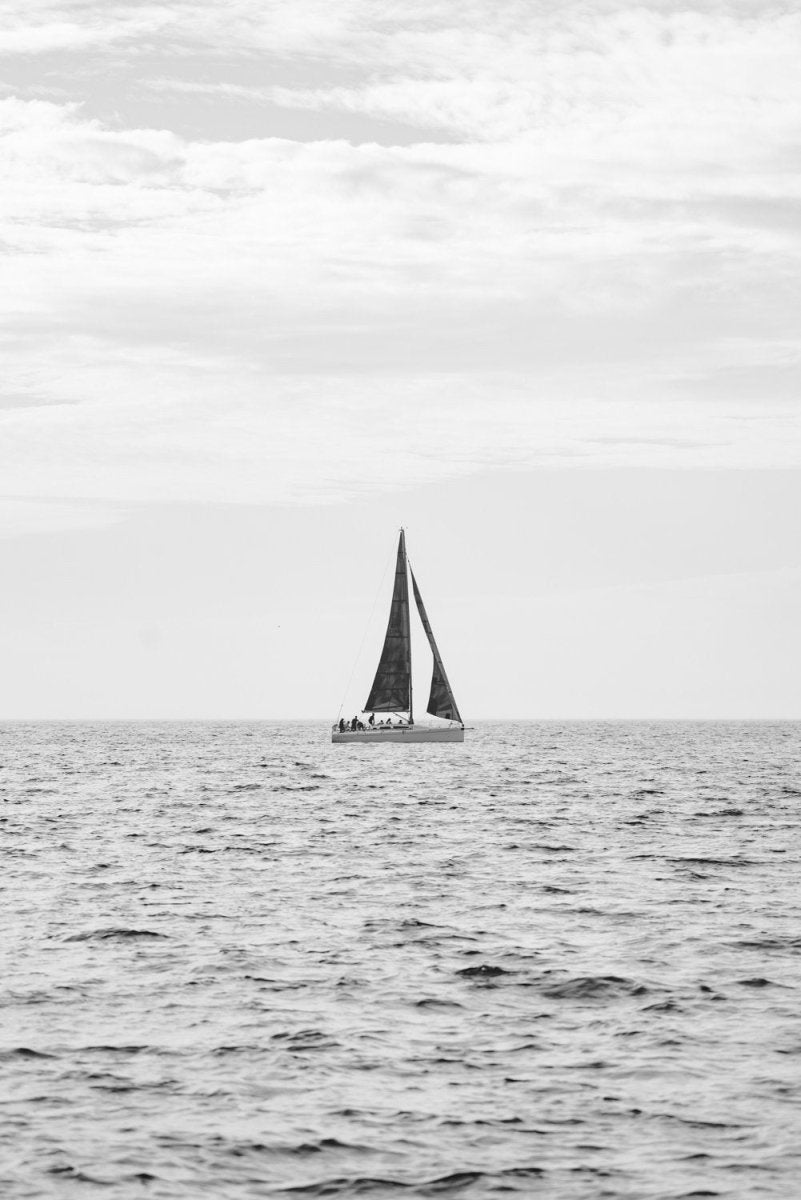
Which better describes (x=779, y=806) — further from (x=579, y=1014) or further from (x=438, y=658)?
(x=438, y=658)

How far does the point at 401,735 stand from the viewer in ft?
391

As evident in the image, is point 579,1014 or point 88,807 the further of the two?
point 88,807

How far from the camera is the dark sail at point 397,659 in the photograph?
377ft

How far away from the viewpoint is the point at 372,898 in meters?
29.4

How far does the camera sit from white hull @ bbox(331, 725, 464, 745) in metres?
119

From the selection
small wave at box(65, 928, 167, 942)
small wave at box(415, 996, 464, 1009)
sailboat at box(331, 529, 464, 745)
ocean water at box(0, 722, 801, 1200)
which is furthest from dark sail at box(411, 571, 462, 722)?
small wave at box(415, 996, 464, 1009)

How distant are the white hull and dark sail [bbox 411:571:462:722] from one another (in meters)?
1.83

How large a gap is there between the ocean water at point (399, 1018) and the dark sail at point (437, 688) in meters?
72.1

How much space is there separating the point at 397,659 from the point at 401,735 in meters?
7.53

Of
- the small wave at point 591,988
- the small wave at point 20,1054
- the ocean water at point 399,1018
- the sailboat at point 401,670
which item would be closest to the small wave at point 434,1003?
the ocean water at point 399,1018

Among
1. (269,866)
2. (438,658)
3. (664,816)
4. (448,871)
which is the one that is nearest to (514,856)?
(448,871)

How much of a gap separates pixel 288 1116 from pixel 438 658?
9964 cm

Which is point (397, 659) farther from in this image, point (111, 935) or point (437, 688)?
point (111, 935)

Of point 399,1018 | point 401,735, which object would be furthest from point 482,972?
point 401,735
